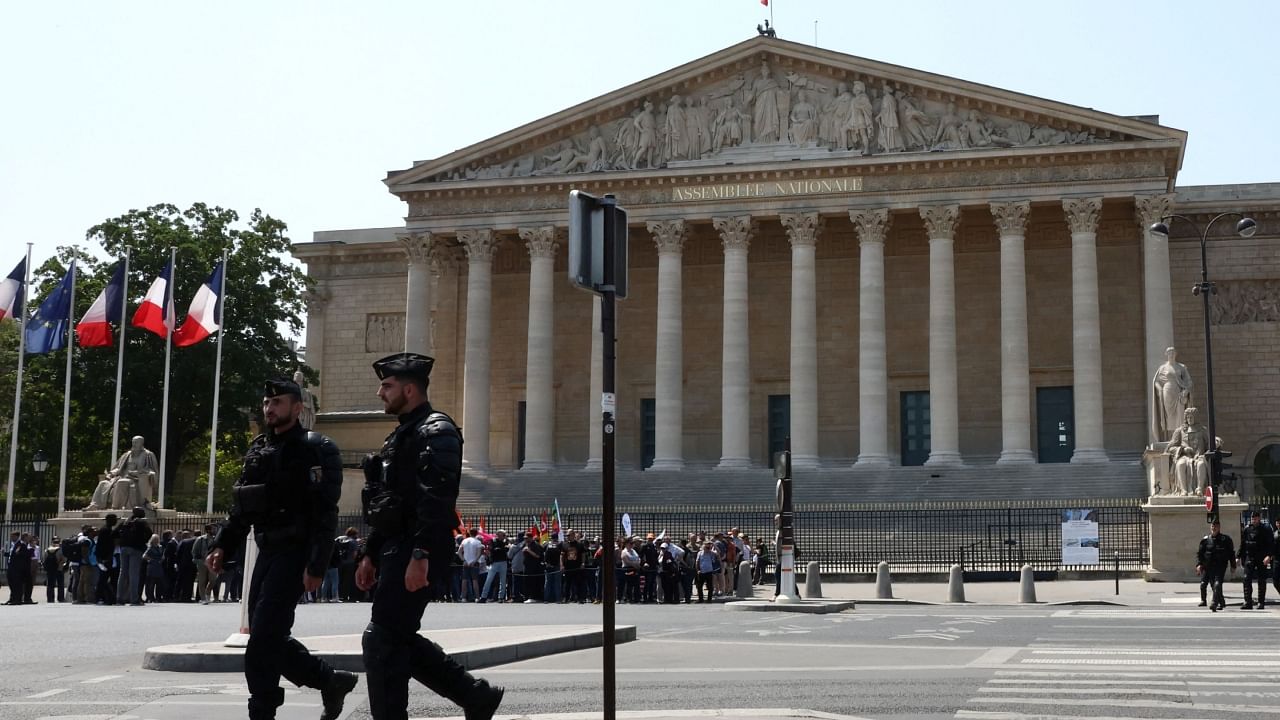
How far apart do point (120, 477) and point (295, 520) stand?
104ft

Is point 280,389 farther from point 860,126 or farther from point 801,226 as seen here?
point 860,126

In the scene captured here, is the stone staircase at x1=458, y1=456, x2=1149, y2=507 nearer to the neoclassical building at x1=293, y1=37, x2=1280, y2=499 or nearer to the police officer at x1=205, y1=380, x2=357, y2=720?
the neoclassical building at x1=293, y1=37, x2=1280, y2=499

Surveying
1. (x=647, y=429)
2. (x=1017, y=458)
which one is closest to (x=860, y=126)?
(x=1017, y=458)

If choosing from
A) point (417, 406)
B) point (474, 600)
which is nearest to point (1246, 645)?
point (417, 406)

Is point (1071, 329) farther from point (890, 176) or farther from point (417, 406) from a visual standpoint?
point (417, 406)

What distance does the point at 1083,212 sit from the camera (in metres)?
49.5

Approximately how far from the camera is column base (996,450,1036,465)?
161 feet

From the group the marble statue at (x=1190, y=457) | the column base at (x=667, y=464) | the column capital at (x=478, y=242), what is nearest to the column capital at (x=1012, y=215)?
the column base at (x=667, y=464)

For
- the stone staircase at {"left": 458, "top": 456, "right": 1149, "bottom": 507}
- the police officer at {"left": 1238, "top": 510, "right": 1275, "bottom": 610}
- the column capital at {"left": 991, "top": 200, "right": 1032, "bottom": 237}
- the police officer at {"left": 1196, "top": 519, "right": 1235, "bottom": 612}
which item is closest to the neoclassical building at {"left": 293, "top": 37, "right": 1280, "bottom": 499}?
the column capital at {"left": 991, "top": 200, "right": 1032, "bottom": 237}

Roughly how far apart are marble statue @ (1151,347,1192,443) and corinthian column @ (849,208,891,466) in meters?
12.4

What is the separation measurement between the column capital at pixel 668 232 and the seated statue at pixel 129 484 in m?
20.9

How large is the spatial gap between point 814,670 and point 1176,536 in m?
23.6

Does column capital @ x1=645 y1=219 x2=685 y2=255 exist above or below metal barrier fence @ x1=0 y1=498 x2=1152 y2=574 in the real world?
above

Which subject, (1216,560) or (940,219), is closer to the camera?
(1216,560)
